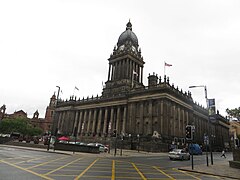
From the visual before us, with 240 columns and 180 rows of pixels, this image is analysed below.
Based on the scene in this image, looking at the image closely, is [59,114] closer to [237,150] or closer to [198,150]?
[198,150]

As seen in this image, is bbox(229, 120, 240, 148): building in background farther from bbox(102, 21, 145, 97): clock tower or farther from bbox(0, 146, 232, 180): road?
bbox(102, 21, 145, 97): clock tower

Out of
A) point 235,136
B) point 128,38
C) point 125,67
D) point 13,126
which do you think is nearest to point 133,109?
point 125,67

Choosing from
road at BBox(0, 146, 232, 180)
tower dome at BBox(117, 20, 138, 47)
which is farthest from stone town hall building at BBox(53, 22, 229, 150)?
road at BBox(0, 146, 232, 180)

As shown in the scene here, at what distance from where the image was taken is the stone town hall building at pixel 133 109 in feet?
186

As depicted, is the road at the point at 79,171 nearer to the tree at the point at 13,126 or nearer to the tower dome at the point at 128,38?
the tree at the point at 13,126

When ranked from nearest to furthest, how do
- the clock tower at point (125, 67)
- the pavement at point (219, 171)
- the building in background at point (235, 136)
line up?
1. the pavement at point (219, 171)
2. the building in background at point (235, 136)
3. the clock tower at point (125, 67)

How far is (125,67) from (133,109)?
23.5 metres

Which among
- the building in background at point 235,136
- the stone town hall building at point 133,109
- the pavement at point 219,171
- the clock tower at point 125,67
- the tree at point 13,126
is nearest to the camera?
the pavement at point 219,171

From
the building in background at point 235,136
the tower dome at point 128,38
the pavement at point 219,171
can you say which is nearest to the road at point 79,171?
the pavement at point 219,171

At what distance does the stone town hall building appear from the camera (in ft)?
186

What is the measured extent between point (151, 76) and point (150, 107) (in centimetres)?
1641

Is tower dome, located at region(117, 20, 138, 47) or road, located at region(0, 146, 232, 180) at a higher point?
tower dome, located at region(117, 20, 138, 47)

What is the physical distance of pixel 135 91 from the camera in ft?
211

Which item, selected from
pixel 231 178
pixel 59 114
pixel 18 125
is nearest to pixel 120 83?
pixel 59 114
